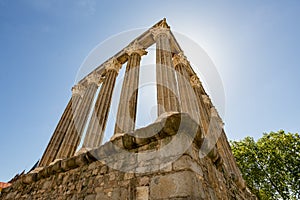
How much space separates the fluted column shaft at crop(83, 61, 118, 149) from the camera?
8.92 metres

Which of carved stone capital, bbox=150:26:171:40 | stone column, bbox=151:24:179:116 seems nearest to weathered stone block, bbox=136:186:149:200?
stone column, bbox=151:24:179:116

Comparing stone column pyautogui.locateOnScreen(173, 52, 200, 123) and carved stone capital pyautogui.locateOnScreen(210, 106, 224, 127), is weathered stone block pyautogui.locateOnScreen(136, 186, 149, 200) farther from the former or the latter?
carved stone capital pyautogui.locateOnScreen(210, 106, 224, 127)

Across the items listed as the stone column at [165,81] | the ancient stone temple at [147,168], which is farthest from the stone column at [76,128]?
the stone column at [165,81]

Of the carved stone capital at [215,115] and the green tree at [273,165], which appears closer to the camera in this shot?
the carved stone capital at [215,115]

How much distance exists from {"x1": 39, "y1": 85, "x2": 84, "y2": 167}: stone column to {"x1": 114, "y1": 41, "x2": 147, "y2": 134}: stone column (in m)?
4.90

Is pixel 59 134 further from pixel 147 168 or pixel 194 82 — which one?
pixel 194 82

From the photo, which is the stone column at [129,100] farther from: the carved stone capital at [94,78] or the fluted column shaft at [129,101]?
the carved stone capital at [94,78]

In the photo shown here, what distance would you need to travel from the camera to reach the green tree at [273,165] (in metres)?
18.8

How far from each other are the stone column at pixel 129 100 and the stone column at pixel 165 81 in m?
1.42

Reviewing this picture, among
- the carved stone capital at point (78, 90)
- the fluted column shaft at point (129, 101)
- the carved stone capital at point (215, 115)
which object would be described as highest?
the carved stone capital at point (78, 90)

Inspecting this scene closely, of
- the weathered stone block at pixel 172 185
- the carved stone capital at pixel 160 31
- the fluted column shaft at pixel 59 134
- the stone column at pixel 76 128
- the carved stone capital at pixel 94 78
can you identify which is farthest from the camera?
the carved stone capital at pixel 94 78

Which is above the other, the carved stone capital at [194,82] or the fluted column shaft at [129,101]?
the carved stone capital at [194,82]

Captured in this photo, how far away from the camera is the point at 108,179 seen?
3.60m

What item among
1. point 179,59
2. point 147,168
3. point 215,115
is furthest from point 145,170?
point 215,115
